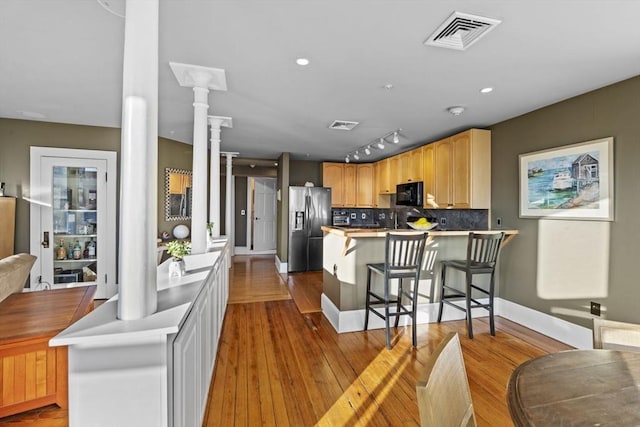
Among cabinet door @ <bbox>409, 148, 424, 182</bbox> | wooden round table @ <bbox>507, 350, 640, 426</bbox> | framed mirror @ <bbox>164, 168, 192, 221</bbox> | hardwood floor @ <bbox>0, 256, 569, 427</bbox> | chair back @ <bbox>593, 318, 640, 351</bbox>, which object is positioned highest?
cabinet door @ <bbox>409, 148, 424, 182</bbox>

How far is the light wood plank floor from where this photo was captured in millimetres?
1940

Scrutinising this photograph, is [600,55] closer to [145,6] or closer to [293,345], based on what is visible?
[145,6]

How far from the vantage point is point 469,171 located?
3.79m

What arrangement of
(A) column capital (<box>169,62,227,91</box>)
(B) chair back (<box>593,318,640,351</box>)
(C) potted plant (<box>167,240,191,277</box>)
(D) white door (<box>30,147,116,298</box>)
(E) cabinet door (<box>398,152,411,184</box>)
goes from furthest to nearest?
(E) cabinet door (<box>398,152,411,184</box>) → (D) white door (<box>30,147,116,298</box>) → (A) column capital (<box>169,62,227,91</box>) → (C) potted plant (<box>167,240,191,277</box>) → (B) chair back (<box>593,318,640,351</box>)

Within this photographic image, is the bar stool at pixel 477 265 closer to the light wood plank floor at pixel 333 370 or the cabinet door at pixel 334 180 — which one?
the light wood plank floor at pixel 333 370

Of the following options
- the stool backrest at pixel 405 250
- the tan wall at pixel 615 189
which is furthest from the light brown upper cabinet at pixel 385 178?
the stool backrest at pixel 405 250

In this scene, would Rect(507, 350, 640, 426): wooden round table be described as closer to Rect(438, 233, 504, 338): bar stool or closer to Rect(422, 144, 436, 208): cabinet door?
Rect(438, 233, 504, 338): bar stool

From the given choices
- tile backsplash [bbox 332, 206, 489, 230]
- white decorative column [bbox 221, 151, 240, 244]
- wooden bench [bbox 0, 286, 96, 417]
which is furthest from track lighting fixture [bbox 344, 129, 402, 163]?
wooden bench [bbox 0, 286, 96, 417]

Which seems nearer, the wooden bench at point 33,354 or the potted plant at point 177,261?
the wooden bench at point 33,354

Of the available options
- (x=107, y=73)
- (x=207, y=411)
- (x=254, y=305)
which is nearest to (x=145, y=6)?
(x=107, y=73)

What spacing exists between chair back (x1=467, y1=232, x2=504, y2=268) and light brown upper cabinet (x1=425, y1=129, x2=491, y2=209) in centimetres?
74

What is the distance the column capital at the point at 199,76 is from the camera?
2365 millimetres

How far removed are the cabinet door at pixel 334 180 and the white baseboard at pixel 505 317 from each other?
123 inches

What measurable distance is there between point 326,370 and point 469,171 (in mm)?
2928
